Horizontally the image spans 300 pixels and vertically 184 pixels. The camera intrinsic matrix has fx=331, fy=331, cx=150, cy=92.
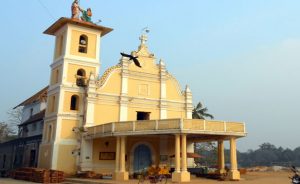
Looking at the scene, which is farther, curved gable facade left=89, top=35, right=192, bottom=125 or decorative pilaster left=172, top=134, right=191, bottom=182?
curved gable facade left=89, top=35, right=192, bottom=125

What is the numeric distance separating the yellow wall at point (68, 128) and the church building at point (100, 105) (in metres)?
0.05

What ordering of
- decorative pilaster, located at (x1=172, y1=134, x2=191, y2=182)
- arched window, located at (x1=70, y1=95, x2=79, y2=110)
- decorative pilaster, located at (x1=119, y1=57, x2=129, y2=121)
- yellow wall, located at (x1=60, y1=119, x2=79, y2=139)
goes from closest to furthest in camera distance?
1. decorative pilaster, located at (x1=172, y1=134, x2=191, y2=182)
2. yellow wall, located at (x1=60, y1=119, x2=79, y2=139)
3. arched window, located at (x1=70, y1=95, x2=79, y2=110)
4. decorative pilaster, located at (x1=119, y1=57, x2=129, y2=121)

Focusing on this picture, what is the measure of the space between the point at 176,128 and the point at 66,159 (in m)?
10.5

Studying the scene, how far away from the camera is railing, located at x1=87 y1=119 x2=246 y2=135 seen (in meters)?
20.8

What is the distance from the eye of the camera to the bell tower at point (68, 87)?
86.4 ft

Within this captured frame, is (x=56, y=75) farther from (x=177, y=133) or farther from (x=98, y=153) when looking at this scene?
(x=177, y=133)

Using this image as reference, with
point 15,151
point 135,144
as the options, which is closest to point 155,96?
point 135,144

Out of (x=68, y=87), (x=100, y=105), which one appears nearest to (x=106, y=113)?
(x=100, y=105)

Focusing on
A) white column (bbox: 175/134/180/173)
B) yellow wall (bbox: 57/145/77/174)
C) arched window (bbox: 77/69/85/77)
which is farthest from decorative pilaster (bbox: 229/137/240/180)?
arched window (bbox: 77/69/85/77)

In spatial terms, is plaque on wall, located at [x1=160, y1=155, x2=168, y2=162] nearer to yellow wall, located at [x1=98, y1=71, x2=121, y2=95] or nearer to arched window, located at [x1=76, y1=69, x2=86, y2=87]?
yellow wall, located at [x1=98, y1=71, x2=121, y2=95]

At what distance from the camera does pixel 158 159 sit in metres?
27.8

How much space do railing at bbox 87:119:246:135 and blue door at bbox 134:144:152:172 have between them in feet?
15.1

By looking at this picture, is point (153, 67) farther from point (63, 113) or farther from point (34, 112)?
point (34, 112)

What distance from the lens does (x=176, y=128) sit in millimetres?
20578
